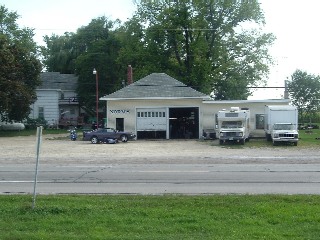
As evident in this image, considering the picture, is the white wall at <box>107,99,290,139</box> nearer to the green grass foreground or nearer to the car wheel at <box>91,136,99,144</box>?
the car wheel at <box>91,136,99,144</box>

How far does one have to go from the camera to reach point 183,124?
167 ft

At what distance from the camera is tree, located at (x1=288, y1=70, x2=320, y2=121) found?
8556cm

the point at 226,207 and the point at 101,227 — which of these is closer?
the point at 101,227

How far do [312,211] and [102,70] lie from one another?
231ft

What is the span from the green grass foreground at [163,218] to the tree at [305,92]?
76373 mm

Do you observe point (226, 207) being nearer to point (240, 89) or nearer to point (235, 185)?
point (235, 185)

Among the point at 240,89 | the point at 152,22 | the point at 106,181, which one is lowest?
the point at 106,181

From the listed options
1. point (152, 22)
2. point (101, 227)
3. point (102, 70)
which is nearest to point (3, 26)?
point (102, 70)

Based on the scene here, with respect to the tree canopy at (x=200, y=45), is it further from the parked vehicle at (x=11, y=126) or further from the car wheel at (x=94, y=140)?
the car wheel at (x=94, y=140)

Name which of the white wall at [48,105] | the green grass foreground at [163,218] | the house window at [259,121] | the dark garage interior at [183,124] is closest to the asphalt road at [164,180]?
the green grass foreground at [163,218]

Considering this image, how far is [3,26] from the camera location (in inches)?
3105

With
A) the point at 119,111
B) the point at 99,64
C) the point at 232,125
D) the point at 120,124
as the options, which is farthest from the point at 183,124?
the point at 99,64

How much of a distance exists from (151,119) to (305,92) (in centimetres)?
4400

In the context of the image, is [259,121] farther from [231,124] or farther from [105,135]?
[105,135]
